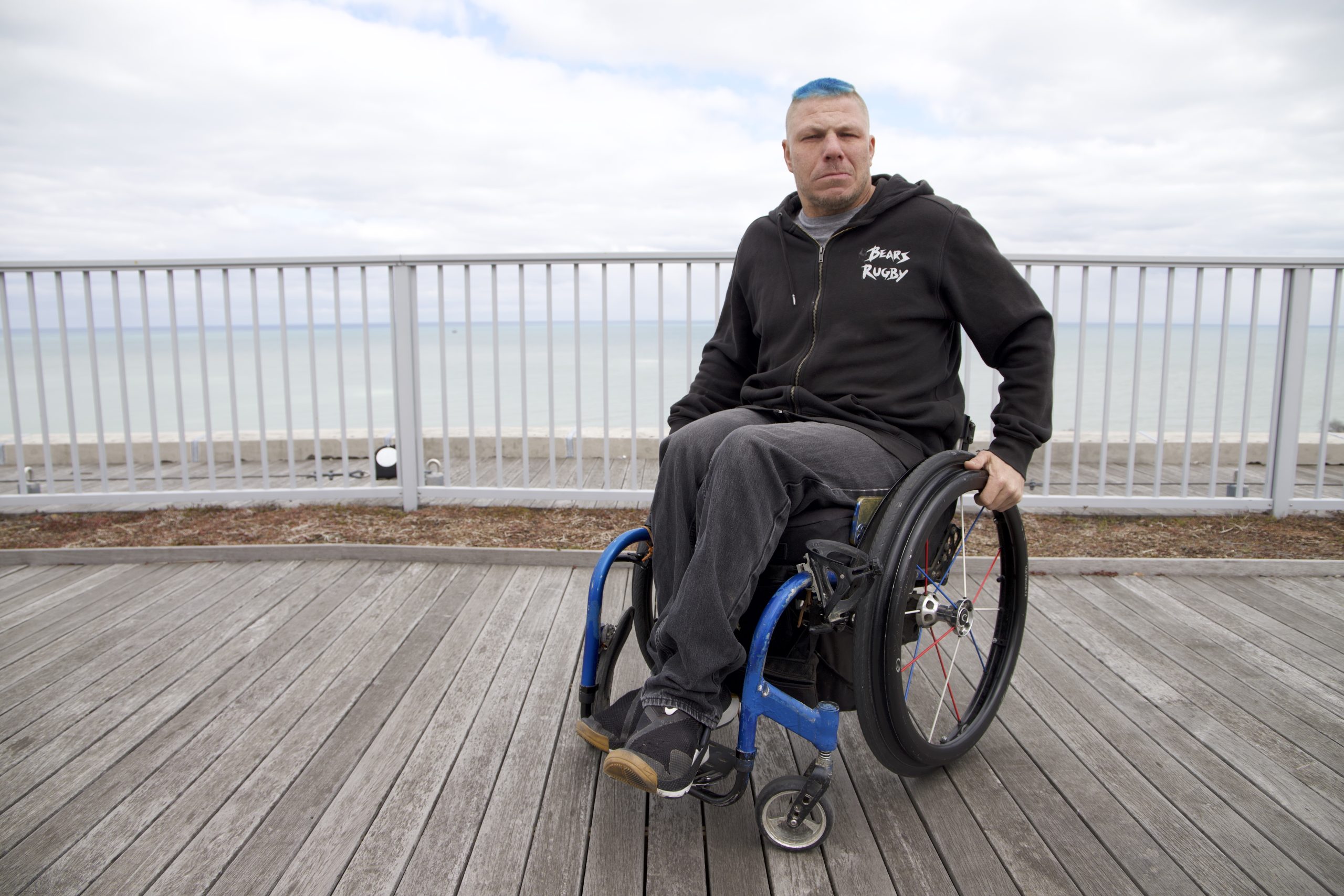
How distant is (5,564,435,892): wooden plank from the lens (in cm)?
117

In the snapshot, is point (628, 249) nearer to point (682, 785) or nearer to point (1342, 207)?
point (682, 785)

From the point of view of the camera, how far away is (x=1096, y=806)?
130 cm

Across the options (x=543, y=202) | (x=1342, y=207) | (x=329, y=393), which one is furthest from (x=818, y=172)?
(x=543, y=202)

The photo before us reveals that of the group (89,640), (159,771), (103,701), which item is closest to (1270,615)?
(159,771)

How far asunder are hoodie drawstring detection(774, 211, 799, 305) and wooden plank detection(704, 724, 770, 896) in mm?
977

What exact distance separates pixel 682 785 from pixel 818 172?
1.18 m

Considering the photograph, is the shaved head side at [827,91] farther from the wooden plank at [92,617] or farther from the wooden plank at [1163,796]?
the wooden plank at [92,617]

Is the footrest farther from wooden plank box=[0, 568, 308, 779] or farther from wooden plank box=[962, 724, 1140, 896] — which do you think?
wooden plank box=[0, 568, 308, 779]

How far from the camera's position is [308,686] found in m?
1.75

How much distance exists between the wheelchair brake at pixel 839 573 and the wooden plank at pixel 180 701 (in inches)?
52.1

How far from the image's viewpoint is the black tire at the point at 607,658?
1.49 metres

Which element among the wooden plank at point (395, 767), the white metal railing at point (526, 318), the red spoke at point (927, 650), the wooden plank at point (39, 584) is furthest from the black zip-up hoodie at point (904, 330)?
the wooden plank at point (39, 584)

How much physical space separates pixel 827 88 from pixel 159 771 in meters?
1.85

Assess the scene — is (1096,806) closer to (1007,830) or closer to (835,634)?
(1007,830)
